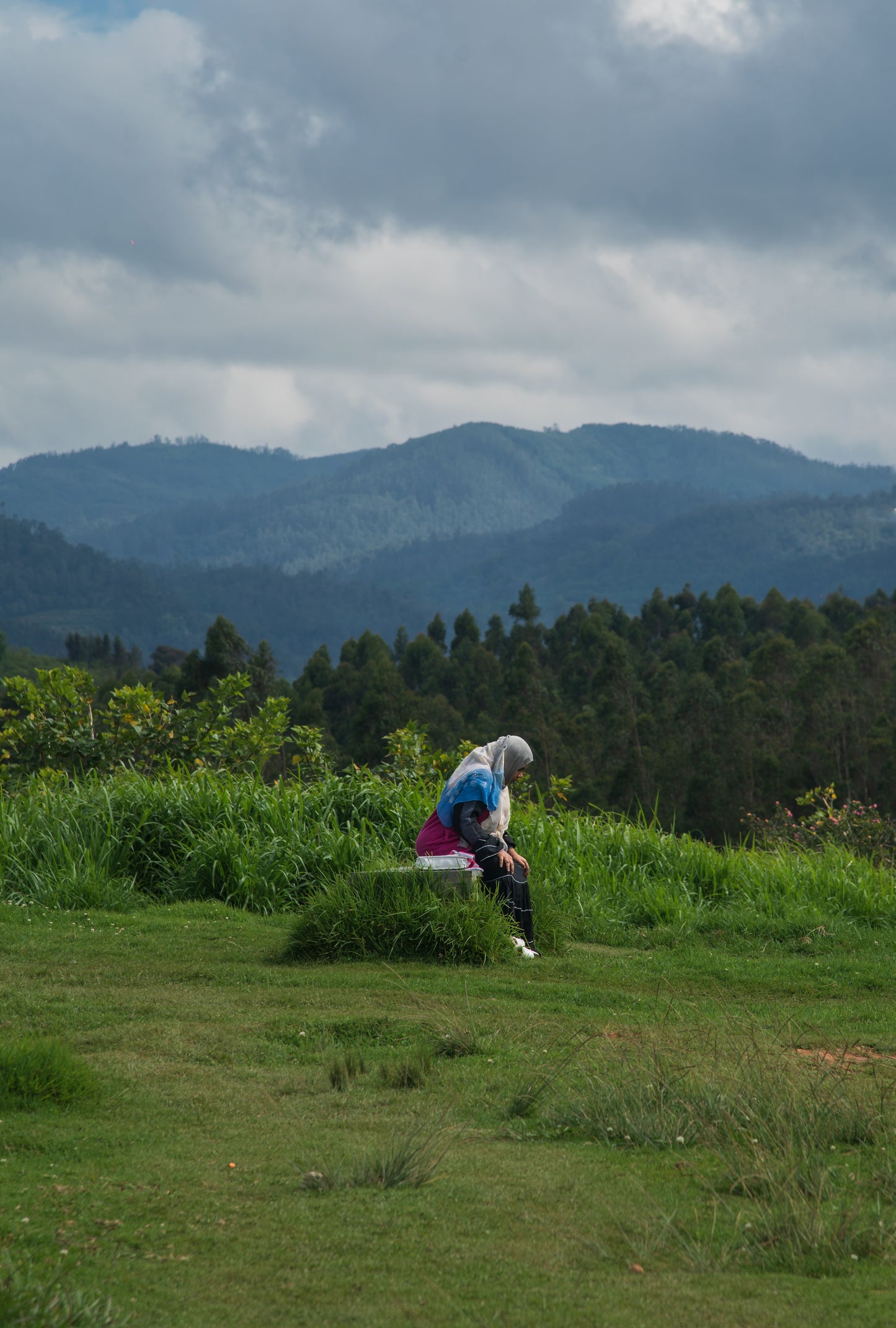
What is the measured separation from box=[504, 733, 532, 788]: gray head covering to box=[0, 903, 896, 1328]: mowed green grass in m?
1.09

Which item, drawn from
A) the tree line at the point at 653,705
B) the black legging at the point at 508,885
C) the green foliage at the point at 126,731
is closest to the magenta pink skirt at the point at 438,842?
the black legging at the point at 508,885

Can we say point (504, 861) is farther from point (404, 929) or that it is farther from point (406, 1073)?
point (406, 1073)

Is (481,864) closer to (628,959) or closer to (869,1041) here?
(628,959)

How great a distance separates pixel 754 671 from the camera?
2201 inches

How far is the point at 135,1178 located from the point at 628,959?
4.20 meters

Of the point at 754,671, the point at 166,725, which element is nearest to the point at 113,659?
the point at 754,671

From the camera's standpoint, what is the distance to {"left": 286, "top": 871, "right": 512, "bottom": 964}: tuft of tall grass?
21.5ft

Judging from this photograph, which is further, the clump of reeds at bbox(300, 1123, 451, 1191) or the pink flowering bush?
the pink flowering bush

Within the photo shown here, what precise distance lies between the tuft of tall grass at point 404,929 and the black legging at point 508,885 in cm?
14

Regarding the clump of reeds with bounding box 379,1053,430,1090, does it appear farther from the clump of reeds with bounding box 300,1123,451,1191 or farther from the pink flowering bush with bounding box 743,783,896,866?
the pink flowering bush with bounding box 743,783,896,866

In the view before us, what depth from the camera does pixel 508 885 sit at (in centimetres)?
678

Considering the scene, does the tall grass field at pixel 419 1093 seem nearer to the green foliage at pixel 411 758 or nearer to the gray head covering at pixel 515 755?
the gray head covering at pixel 515 755

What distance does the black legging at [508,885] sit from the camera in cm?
676

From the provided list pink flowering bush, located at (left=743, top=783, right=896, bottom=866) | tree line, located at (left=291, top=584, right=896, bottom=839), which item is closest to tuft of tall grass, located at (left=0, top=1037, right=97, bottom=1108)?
pink flowering bush, located at (left=743, top=783, right=896, bottom=866)
